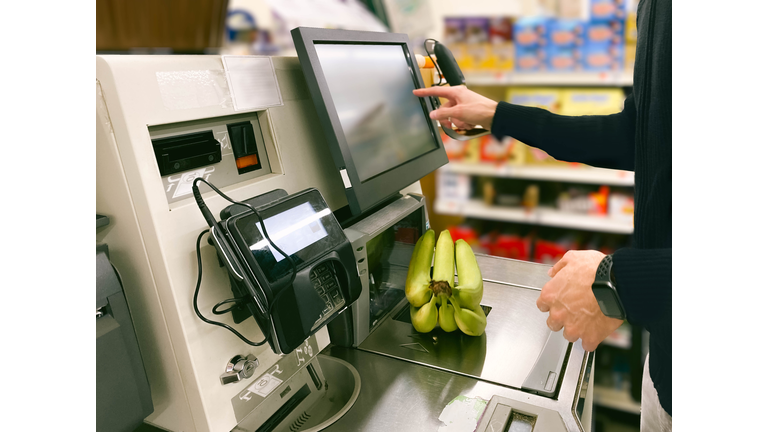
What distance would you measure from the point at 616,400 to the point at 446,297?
2.04 m

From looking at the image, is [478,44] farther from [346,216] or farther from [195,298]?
[195,298]

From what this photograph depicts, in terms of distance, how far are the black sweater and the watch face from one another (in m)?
0.01

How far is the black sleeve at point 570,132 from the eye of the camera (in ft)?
4.04

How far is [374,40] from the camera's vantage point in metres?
1.16

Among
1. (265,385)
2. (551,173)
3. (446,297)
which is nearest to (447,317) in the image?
(446,297)

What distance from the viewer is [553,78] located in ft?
7.97

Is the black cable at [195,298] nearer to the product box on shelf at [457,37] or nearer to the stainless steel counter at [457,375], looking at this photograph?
the stainless steel counter at [457,375]

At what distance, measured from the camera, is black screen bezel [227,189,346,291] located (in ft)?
2.43

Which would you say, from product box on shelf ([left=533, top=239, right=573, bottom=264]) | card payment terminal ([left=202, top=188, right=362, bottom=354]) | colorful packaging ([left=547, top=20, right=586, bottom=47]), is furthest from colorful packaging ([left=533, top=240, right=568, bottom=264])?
card payment terminal ([left=202, top=188, right=362, bottom=354])

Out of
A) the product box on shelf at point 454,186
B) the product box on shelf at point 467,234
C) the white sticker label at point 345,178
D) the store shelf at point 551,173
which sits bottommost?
the product box on shelf at point 467,234

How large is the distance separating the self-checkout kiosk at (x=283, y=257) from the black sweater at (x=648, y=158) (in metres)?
0.21

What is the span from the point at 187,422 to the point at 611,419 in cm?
254

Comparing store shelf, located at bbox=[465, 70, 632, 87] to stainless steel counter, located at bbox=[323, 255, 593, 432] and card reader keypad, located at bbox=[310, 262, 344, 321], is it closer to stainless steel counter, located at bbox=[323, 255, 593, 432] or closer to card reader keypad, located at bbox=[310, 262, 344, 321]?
stainless steel counter, located at bbox=[323, 255, 593, 432]

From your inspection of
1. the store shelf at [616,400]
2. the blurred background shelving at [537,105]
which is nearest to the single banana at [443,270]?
the blurred background shelving at [537,105]
